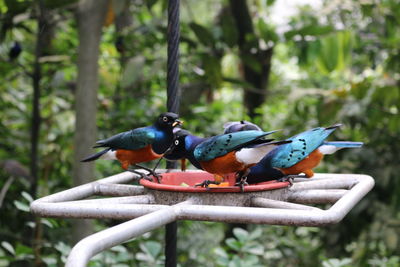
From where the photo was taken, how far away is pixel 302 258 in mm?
4426

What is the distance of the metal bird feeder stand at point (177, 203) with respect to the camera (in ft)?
3.57

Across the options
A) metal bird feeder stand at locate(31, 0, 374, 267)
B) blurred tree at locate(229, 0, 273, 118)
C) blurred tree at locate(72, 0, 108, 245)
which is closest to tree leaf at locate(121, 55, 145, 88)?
blurred tree at locate(72, 0, 108, 245)

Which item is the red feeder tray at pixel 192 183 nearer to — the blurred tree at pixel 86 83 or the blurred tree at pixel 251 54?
the blurred tree at pixel 86 83

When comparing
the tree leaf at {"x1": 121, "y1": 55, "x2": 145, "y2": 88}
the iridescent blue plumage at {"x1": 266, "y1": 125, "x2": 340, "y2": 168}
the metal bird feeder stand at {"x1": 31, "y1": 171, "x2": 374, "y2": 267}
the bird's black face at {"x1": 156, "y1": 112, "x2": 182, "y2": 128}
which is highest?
the tree leaf at {"x1": 121, "y1": 55, "x2": 145, "y2": 88}

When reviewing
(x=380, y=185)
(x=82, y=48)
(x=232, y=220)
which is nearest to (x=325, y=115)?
(x=380, y=185)

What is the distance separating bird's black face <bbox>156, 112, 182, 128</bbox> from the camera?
1587 mm

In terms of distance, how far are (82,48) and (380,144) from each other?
2.18 m

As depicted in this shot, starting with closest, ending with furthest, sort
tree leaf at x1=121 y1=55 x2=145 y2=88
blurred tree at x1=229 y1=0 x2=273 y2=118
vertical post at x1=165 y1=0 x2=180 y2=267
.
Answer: vertical post at x1=165 y1=0 x2=180 y2=267 → tree leaf at x1=121 y1=55 x2=145 y2=88 → blurred tree at x1=229 y1=0 x2=273 y2=118

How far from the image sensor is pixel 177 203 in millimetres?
1443

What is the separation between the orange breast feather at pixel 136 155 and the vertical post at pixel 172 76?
18 centimetres

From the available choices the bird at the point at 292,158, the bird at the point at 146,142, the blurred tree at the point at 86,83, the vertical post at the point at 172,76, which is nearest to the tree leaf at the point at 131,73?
the blurred tree at the point at 86,83

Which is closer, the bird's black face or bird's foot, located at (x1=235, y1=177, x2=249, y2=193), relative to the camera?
bird's foot, located at (x1=235, y1=177, x2=249, y2=193)

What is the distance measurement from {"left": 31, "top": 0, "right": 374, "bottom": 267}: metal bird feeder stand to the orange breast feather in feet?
0.33

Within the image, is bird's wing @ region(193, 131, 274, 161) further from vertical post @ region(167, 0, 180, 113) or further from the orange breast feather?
vertical post @ region(167, 0, 180, 113)
